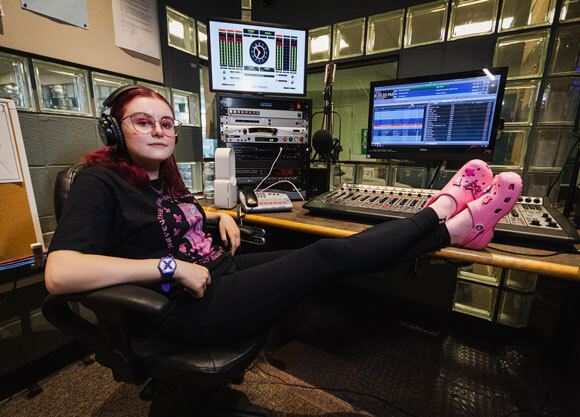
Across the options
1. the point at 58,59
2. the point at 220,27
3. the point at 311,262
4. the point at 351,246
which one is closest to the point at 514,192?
the point at 351,246

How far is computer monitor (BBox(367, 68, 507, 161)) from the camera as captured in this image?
114cm

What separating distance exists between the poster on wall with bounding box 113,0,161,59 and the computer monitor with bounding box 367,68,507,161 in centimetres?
119

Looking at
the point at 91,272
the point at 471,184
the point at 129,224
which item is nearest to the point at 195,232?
the point at 129,224

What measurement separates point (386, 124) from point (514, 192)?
70cm

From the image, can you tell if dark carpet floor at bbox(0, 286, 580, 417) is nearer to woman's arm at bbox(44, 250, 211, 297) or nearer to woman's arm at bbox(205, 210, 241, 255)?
woman's arm at bbox(205, 210, 241, 255)

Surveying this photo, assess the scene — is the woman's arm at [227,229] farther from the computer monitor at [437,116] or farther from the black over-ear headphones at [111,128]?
the computer monitor at [437,116]

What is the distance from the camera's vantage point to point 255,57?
4.61 ft

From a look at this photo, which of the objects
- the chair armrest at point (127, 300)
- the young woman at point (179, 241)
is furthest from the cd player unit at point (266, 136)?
the chair armrest at point (127, 300)

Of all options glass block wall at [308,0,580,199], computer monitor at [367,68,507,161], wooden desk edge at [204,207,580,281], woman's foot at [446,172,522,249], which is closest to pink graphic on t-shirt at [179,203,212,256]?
wooden desk edge at [204,207,580,281]

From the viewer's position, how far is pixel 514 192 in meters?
0.80

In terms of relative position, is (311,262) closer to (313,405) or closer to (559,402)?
(313,405)

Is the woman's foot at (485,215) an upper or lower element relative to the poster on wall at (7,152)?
lower

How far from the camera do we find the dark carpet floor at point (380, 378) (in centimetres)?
109

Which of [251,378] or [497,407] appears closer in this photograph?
[497,407]
